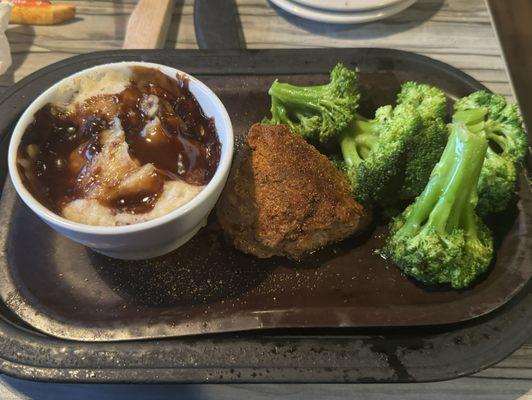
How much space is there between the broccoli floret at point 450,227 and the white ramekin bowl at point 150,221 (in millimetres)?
664

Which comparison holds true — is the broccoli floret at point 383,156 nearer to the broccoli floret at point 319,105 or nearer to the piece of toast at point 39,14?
the broccoli floret at point 319,105

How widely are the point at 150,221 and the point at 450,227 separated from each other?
3.18 ft

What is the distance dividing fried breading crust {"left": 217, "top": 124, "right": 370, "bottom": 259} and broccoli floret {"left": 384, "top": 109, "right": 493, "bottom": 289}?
0.21m

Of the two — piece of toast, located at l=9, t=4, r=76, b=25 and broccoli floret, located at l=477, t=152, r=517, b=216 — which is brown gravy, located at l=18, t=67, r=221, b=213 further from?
piece of toast, located at l=9, t=4, r=76, b=25

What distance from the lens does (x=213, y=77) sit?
2.03 meters

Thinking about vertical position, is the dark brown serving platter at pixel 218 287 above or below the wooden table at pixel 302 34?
below

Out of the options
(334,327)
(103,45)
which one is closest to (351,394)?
(334,327)

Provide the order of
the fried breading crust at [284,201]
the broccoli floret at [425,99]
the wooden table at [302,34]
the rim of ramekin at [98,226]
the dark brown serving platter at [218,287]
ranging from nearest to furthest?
the rim of ramekin at [98,226] → the dark brown serving platter at [218,287] → the fried breading crust at [284,201] → the broccoli floret at [425,99] → the wooden table at [302,34]

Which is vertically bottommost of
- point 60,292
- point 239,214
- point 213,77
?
point 60,292

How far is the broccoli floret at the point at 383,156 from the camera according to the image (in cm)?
167

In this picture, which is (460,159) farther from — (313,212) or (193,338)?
(193,338)

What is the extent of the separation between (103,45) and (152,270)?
1.47 metres

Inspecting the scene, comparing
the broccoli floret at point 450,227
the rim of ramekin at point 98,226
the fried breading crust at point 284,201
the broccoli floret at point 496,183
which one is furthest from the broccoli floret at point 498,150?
the rim of ramekin at point 98,226

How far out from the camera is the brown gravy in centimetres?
144
